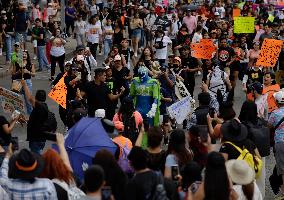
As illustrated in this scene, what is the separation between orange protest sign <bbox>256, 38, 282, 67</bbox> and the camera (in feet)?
53.9

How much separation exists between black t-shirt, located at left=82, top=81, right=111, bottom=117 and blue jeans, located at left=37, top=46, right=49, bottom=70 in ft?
29.2

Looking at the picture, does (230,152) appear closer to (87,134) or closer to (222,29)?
(87,134)

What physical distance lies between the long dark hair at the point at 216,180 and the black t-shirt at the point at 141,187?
18.4 inches

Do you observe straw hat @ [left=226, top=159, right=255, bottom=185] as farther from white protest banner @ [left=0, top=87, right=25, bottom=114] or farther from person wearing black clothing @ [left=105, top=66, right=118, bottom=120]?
white protest banner @ [left=0, top=87, right=25, bottom=114]

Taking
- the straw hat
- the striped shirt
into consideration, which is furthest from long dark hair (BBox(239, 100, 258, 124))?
the striped shirt

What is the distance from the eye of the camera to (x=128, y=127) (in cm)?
1050

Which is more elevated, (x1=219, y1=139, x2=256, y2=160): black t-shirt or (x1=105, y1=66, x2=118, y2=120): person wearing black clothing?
(x1=219, y1=139, x2=256, y2=160): black t-shirt

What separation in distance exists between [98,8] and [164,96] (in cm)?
1743

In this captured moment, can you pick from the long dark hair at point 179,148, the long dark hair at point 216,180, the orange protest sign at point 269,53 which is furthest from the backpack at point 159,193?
the orange protest sign at point 269,53

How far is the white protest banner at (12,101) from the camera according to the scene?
12.2 m

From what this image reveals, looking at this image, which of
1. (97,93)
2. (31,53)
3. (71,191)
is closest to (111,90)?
(97,93)

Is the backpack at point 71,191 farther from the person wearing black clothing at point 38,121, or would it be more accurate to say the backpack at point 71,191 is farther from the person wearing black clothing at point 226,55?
the person wearing black clothing at point 226,55

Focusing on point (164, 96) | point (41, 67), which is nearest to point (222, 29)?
point (41, 67)

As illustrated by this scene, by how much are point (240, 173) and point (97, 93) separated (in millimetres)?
5419
